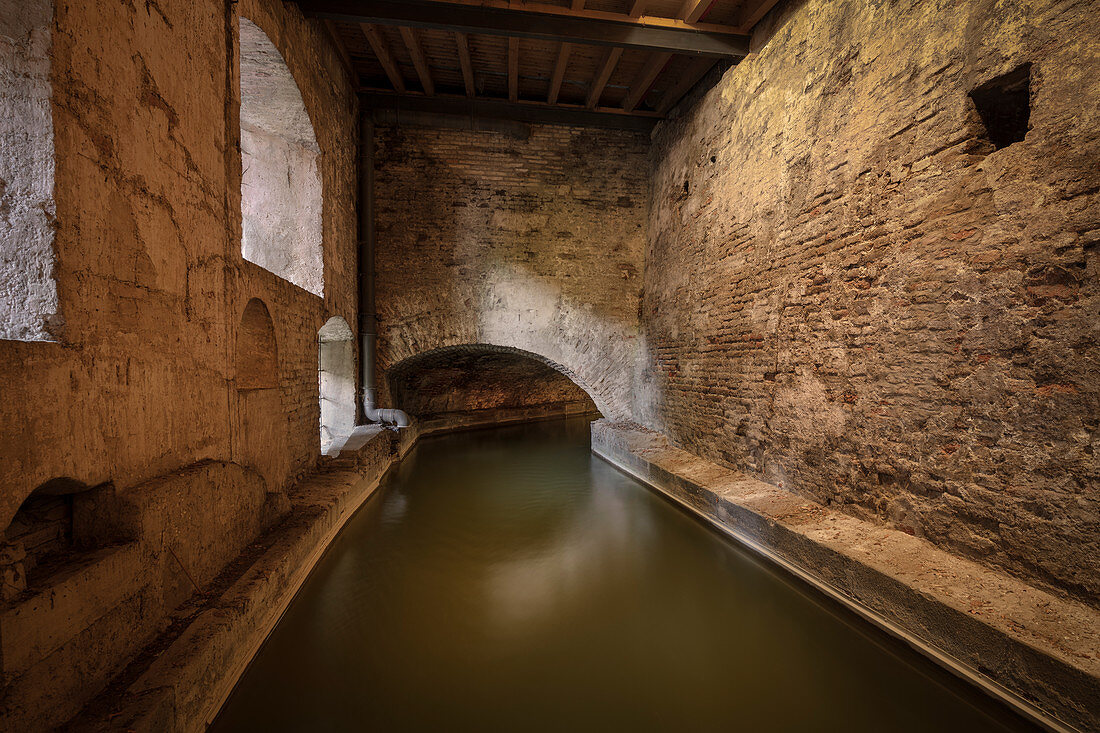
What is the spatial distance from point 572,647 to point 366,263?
5.09 meters

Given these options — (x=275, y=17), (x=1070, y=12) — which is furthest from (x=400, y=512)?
(x=1070, y=12)

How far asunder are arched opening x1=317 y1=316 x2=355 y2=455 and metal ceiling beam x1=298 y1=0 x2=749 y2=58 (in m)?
3.21

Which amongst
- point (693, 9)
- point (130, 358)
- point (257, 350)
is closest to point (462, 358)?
point (257, 350)

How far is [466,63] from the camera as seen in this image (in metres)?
5.08

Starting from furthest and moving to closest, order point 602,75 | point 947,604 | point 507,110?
point 507,110 < point 602,75 < point 947,604

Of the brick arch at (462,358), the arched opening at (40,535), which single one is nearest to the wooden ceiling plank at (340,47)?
the brick arch at (462,358)

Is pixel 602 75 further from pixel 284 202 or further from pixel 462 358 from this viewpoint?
pixel 462 358

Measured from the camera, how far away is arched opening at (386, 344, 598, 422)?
7832 millimetres

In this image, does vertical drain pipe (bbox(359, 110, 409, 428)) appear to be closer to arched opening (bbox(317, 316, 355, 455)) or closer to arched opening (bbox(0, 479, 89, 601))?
arched opening (bbox(317, 316, 355, 455))

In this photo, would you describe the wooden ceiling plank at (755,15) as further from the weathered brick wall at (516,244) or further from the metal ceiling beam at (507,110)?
the weathered brick wall at (516,244)

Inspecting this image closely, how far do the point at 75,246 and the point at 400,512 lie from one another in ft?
11.2

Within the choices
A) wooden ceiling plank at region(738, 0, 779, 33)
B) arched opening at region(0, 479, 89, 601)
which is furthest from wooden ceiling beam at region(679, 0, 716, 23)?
arched opening at region(0, 479, 89, 601)

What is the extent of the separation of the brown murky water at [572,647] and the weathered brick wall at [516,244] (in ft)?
9.71

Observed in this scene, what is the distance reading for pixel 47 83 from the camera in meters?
1.48
